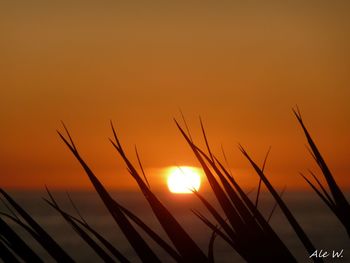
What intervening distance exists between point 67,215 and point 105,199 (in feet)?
0.33

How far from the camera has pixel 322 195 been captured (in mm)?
1013

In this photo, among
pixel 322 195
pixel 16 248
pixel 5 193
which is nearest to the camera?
pixel 16 248

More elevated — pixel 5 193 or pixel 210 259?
pixel 5 193

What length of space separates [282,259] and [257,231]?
8 centimetres

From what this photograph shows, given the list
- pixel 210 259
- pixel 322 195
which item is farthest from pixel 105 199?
pixel 322 195

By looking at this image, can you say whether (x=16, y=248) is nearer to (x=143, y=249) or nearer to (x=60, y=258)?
(x=60, y=258)

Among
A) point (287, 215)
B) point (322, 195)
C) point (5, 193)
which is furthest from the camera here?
point (322, 195)

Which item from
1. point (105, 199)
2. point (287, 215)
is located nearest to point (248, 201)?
point (287, 215)

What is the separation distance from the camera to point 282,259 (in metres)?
0.74

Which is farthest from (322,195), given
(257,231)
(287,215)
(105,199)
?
(105,199)

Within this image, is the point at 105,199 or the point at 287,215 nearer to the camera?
the point at 105,199

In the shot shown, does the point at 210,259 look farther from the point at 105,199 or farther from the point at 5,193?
the point at 5,193

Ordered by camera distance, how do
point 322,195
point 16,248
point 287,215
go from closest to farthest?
point 16,248 < point 287,215 < point 322,195

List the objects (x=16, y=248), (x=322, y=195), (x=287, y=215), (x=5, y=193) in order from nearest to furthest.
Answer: (x=16, y=248)
(x=5, y=193)
(x=287, y=215)
(x=322, y=195)
